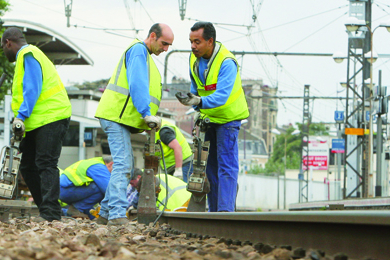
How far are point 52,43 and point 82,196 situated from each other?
2190 centimetres

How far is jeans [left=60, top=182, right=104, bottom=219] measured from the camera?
851 centimetres

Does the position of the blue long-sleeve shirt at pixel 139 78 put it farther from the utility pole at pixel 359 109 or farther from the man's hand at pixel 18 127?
the utility pole at pixel 359 109

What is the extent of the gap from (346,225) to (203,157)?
10.9 feet

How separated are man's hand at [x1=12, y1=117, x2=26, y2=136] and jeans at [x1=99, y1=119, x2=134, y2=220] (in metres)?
0.76

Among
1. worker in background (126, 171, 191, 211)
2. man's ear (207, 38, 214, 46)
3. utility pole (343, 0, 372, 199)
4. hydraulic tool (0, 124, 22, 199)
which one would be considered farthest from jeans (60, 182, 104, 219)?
utility pole (343, 0, 372, 199)

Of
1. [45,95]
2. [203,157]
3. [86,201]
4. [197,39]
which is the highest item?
[197,39]

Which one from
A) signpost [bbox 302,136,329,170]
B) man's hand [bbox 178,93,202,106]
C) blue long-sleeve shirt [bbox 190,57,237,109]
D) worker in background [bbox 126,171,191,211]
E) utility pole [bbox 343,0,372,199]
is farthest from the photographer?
signpost [bbox 302,136,329,170]

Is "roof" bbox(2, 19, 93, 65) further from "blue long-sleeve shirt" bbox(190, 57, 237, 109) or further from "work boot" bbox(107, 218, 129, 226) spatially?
"work boot" bbox(107, 218, 129, 226)

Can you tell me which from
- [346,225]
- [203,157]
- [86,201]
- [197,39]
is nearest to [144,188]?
[203,157]

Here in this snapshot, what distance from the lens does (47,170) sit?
5.90 m

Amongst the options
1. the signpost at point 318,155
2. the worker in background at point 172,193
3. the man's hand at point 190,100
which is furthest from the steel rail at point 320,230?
the signpost at point 318,155

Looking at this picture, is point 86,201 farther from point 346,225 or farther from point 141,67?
point 346,225

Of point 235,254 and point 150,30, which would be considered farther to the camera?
point 150,30

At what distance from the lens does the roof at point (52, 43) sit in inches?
1000
